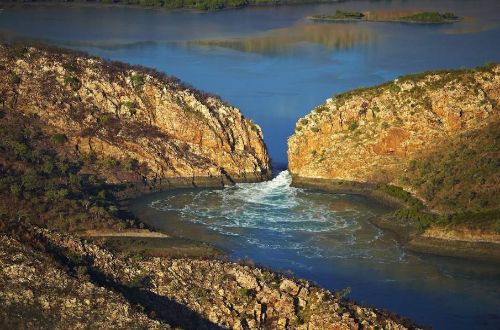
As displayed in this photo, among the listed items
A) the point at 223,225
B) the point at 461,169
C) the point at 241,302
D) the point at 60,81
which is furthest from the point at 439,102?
the point at 241,302

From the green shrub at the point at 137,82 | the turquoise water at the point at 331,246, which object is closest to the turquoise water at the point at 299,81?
the turquoise water at the point at 331,246

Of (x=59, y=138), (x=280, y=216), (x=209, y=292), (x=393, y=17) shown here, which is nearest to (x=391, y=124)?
(x=280, y=216)

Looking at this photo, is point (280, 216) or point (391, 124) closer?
point (280, 216)

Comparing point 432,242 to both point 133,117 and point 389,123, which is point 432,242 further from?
point 133,117

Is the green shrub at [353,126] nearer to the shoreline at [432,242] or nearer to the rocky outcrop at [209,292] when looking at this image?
the shoreline at [432,242]

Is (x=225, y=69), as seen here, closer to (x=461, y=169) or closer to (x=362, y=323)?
(x=461, y=169)
